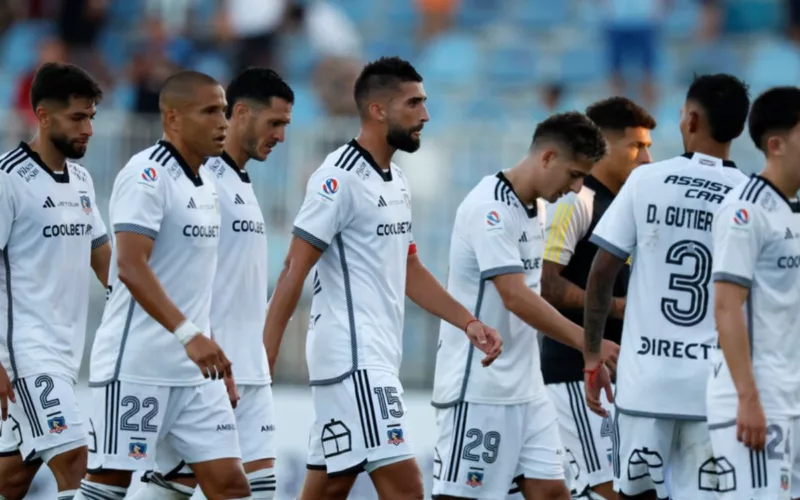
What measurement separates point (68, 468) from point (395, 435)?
172 centimetres

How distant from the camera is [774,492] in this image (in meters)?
6.32

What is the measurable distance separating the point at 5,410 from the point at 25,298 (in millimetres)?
653

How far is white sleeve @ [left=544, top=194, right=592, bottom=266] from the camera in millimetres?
8766

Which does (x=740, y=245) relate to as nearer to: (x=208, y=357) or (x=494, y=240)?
(x=494, y=240)

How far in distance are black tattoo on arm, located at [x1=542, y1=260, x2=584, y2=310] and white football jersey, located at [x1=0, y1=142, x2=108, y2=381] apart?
255 cm

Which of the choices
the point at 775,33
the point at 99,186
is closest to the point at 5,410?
the point at 99,186

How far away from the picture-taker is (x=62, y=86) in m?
8.10

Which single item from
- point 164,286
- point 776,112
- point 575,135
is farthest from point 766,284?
point 164,286

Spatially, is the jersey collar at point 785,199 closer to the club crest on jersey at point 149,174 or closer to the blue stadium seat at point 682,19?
the club crest on jersey at point 149,174

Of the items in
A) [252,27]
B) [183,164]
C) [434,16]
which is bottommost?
[183,164]

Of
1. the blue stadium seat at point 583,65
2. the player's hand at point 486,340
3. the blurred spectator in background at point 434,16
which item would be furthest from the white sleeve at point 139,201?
the blurred spectator in background at point 434,16

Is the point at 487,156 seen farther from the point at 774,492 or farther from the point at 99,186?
the point at 774,492

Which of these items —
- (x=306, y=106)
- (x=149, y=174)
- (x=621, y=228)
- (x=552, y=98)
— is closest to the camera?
(x=621, y=228)

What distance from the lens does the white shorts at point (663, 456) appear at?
6973 millimetres
